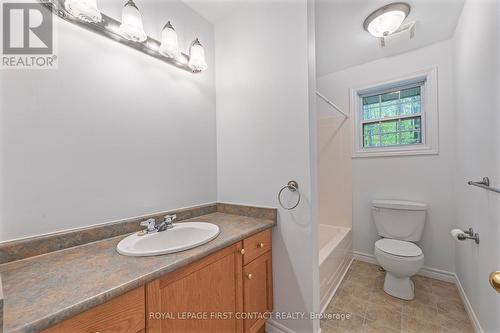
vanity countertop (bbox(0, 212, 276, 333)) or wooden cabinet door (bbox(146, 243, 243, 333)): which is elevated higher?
vanity countertop (bbox(0, 212, 276, 333))

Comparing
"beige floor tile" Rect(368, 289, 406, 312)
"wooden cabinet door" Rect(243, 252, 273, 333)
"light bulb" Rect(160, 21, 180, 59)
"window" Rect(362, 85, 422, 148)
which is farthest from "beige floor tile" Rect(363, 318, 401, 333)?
"light bulb" Rect(160, 21, 180, 59)

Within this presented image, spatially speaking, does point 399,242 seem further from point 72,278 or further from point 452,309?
point 72,278

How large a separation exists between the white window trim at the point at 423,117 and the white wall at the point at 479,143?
286 mm

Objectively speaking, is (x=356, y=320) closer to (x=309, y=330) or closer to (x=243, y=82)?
(x=309, y=330)

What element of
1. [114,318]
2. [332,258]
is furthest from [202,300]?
[332,258]

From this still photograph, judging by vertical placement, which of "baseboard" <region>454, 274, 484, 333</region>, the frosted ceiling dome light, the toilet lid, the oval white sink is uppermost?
the frosted ceiling dome light

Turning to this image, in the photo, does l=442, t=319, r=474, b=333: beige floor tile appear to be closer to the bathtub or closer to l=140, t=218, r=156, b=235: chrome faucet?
the bathtub

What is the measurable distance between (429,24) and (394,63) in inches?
19.6

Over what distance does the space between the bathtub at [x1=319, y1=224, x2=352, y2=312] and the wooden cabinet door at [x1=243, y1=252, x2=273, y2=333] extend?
443mm


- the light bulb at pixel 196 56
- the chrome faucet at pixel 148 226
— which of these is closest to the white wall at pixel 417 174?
the light bulb at pixel 196 56

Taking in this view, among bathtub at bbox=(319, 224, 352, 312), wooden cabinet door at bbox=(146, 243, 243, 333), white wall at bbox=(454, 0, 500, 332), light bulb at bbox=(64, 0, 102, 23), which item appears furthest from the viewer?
bathtub at bbox=(319, 224, 352, 312)

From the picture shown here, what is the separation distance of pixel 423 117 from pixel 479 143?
105cm

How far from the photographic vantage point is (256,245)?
1.30 m

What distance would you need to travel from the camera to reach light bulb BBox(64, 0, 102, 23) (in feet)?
3.04
